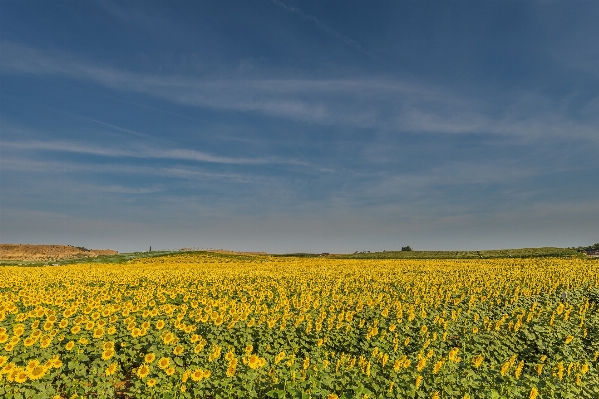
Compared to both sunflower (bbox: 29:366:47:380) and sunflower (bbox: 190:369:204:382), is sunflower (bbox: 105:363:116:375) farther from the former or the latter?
sunflower (bbox: 190:369:204:382)

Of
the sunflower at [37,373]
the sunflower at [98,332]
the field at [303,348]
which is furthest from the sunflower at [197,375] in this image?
the sunflower at [98,332]

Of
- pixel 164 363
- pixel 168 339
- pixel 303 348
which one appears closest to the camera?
pixel 164 363

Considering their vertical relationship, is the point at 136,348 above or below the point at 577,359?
above

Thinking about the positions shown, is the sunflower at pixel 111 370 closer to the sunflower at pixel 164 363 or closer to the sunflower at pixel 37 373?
the sunflower at pixel 164 363

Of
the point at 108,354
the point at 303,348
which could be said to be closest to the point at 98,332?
the point at 108,354

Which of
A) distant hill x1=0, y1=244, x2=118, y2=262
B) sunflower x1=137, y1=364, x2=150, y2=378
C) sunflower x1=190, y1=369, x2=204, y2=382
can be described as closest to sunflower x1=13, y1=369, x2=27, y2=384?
sunflower x1=137, y1=364, x2=150, y2=378

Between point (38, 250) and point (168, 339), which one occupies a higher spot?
point (38, 250)

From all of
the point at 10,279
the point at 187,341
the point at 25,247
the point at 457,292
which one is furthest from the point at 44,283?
the point at 25,247

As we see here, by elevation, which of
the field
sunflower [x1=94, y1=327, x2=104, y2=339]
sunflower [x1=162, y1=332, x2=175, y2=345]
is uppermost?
sunflower [x1=94, y1=327, x2=104, y2=339]

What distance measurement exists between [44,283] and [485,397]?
67.6 feet

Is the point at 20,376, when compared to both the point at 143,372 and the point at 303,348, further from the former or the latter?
the point at 303,348

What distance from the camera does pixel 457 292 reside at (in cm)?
1697

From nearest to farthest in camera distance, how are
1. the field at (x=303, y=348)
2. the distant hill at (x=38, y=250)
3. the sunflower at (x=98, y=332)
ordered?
1. the field at (x=303, y=348)
2. the sunflower at (x=98, y=332)
3. the distant hill at (x=38, y=250)

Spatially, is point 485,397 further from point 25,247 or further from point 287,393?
point 25,247
